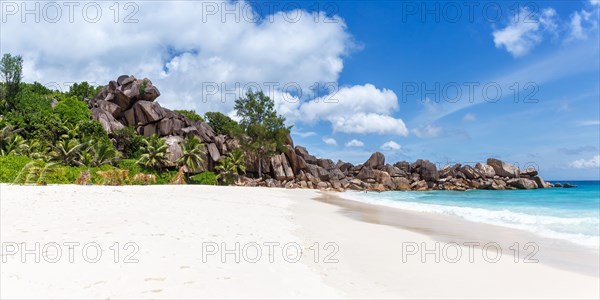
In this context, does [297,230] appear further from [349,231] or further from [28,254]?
[28,254]

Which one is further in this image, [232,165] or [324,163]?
[324,163]

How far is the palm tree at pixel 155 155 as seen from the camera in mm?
45969

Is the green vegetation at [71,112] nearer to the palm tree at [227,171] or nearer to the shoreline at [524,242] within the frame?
the palm tree at [227,171]

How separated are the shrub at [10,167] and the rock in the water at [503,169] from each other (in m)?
79.8

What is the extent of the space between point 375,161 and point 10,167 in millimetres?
57884

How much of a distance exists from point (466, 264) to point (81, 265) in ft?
22.9

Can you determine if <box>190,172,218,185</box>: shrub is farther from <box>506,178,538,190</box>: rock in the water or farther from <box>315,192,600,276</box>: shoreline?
→ <box>506,178,538,190</box>: rock in the water

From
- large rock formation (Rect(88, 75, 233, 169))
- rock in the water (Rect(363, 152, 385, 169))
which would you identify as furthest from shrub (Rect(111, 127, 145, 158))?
rock in the water (Rect(363, 152, 385, 169))

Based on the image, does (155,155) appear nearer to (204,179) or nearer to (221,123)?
(204,179)

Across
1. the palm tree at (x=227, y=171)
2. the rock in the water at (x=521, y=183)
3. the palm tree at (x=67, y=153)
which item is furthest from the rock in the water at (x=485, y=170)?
the palm tree at (x=67, y=153)

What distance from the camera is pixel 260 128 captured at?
59375mm

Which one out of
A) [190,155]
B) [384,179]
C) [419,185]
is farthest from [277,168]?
[419,185]

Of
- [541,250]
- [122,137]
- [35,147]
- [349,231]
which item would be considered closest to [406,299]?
[349,231]

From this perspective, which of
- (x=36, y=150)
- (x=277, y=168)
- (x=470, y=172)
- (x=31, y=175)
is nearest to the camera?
(x=31, y=175)
